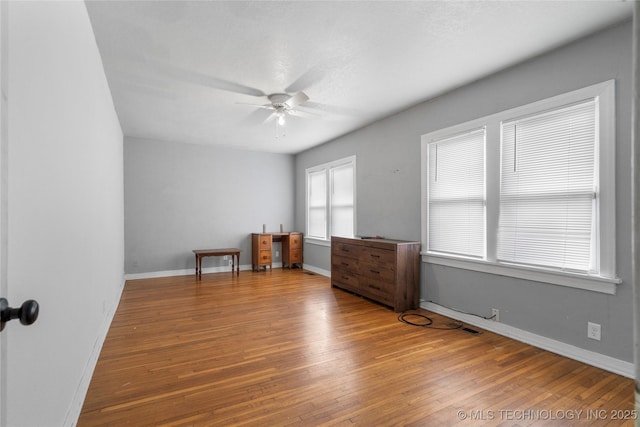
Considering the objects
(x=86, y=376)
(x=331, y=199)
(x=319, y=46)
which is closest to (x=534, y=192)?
(x=319, y=46)

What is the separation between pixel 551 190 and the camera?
2783 mm

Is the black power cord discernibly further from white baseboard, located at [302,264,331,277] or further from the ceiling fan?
the ceiling fan

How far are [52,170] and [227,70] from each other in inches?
83.0

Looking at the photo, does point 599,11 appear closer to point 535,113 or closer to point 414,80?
point 535,113

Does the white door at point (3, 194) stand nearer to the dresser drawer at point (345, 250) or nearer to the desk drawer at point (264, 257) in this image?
the dresser drawer at point (345, 250)

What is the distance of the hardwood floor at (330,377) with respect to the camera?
1857mm

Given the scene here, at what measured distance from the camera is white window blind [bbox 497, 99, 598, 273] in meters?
2.56

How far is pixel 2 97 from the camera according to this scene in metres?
0.89

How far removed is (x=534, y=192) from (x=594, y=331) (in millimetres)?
1228

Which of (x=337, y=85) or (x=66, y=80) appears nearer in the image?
(x=66, y=80)

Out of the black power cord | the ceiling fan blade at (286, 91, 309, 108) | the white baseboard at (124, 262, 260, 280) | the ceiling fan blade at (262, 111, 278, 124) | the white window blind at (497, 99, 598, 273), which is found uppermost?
the ceiling fan blade at (262, 111, 278, 124)

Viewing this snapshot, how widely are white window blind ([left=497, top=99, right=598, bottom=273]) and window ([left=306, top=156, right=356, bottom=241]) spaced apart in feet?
9.14

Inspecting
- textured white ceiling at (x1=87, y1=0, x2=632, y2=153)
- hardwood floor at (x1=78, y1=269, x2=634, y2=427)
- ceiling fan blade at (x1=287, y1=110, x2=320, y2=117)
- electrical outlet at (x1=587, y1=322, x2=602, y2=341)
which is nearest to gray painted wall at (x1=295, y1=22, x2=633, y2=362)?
electrical outlet at (x1=587, y1=322, x2=602, y2=341)

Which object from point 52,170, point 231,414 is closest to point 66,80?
point 52,170
